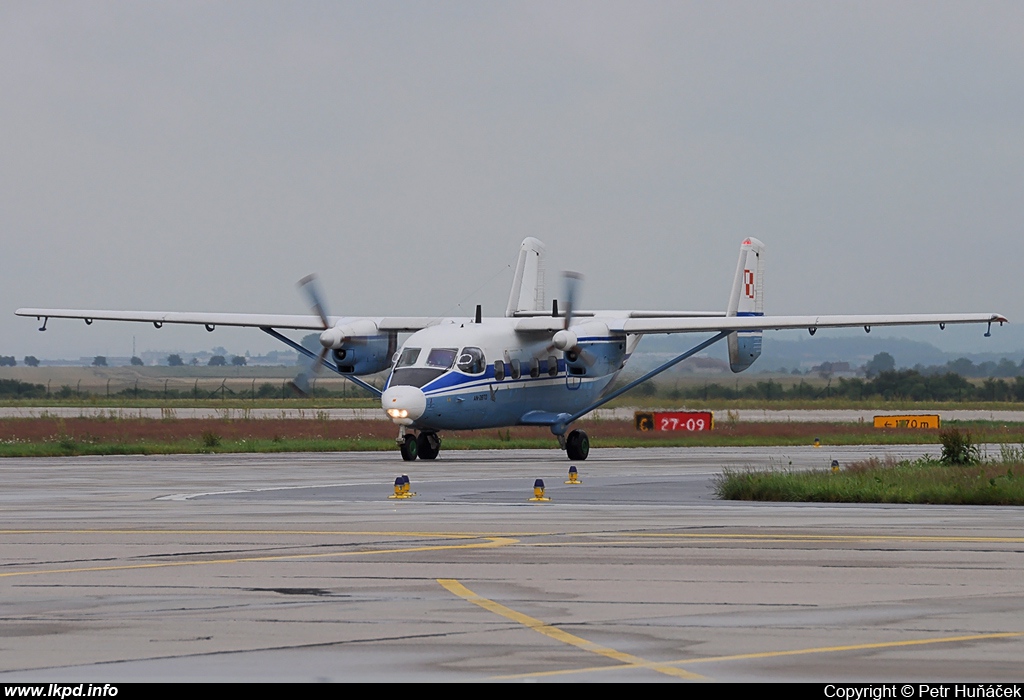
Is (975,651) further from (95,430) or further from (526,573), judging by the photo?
(95,430)

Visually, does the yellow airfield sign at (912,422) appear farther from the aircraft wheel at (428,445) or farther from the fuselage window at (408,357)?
the fuselage window at (408,357)

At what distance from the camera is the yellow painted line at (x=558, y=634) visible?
8680 mm

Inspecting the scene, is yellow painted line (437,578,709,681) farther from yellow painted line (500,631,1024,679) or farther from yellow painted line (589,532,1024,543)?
yellow painted line (589,532,1024,543)

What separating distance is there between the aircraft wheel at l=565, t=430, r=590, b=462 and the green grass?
1318 cm

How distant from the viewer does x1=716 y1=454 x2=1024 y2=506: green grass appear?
22.8 m

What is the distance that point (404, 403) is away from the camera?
35156mm

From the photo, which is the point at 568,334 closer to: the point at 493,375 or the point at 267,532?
the point at 493,375

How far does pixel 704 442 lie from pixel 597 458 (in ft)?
29.1

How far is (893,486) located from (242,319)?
972 inches

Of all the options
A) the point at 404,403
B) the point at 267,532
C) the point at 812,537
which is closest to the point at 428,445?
the point at 404,403

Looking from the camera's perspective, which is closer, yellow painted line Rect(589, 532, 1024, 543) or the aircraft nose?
yellow painted line Rect(589, 532, 1024, 543)

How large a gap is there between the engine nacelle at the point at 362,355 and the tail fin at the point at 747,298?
37.2 ft

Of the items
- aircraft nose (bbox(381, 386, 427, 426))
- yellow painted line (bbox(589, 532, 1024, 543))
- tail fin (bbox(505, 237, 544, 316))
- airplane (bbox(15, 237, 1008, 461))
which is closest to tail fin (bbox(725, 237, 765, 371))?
airplane (bbox(15, 237, 1008, 461))

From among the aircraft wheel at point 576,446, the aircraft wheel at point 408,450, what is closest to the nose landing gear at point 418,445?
the aircraft wheel at point 408,450
